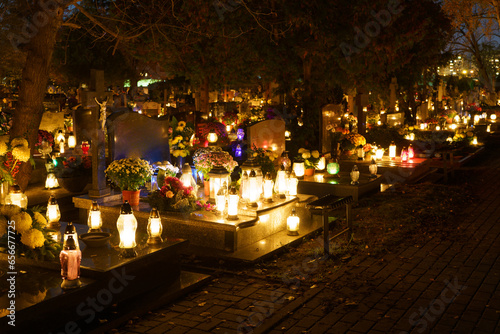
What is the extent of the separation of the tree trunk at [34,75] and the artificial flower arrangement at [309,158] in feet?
20.2

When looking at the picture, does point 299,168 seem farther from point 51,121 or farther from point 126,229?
point 51,121

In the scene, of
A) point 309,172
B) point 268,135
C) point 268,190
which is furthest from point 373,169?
point 268,190

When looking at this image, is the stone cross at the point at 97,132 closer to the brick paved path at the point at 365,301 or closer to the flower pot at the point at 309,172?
the brick paved path at the point at 365,301

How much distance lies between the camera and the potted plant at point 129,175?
9727 millimetres

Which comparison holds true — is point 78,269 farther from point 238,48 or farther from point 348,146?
point 238,48

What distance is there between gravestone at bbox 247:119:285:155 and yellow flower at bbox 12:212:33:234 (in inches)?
281

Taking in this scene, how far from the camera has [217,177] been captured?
10055mm

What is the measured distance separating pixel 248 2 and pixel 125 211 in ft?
34.5

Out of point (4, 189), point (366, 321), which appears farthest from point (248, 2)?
point (366, 321)

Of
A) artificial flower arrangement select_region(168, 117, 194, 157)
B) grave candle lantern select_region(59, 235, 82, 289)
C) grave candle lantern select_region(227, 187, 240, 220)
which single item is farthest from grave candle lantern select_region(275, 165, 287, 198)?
grave candle lantern select_region(59, 235, 82, 289)

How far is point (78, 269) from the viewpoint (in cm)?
595

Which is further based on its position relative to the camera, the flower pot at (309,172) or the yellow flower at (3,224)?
the flower pot at (309,172)

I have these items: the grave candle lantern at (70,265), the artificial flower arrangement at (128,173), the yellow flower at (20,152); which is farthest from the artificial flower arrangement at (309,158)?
the grave candle lantern at (70,265)

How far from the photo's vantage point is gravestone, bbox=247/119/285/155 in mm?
13109
